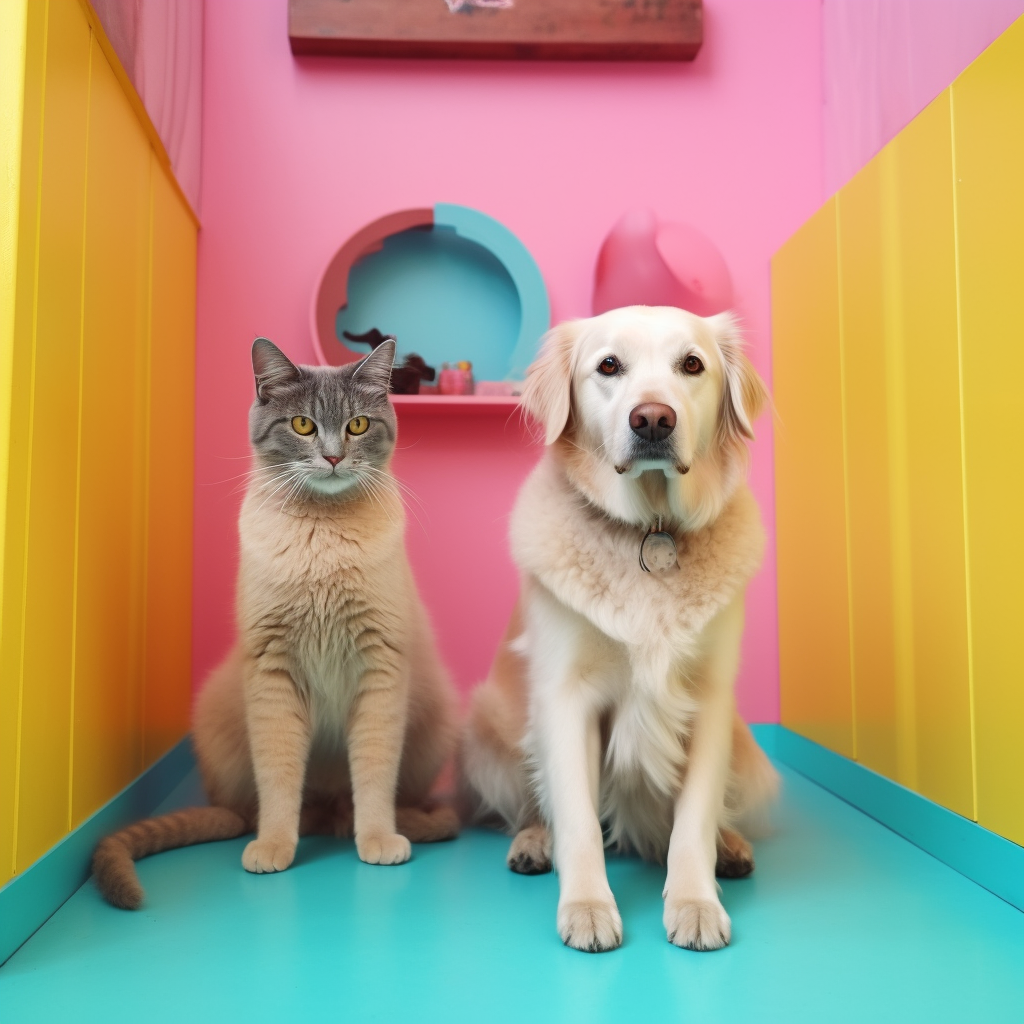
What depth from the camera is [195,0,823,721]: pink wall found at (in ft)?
9.04

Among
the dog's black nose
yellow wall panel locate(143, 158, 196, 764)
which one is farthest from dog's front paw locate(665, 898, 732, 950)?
yellow wall panel locate(143, 158, 196, 764)

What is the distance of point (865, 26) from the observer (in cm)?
257

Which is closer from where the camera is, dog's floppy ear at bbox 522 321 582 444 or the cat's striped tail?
the cat's striped tail

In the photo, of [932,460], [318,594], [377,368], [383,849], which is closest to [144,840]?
[383,849]

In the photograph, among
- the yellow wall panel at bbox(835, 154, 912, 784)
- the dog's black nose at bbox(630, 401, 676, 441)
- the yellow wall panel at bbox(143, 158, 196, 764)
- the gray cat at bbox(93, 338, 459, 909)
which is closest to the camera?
the dog's black nose at bbox(630, 401, 676, 441)

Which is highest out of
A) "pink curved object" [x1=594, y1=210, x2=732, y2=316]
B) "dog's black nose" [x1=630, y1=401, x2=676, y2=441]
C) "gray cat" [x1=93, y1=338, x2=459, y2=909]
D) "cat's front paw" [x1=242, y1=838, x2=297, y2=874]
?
"pink curved object" [x1=594, y1=210, x2=732, y2=316]

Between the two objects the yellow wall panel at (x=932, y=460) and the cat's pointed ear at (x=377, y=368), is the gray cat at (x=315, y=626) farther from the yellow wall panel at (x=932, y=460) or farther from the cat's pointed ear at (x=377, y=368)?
the yellow wall panel at (x=932, y=460)

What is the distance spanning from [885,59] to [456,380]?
4.92 feet

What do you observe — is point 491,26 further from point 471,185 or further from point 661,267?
point 661,267

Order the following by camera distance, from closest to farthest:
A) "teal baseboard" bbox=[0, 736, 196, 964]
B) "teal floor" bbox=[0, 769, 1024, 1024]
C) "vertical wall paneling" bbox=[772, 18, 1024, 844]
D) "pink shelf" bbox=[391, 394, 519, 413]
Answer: "teal floor" bbox=[0, 769, 1024, 1024]
"teal baseboard" bbox=[0, 736, 196, 964]
"vertical wall paneling" bbox=[772, 18, 1024, 844]
"pink shelf" bbox=[391, 394, 519, 413]

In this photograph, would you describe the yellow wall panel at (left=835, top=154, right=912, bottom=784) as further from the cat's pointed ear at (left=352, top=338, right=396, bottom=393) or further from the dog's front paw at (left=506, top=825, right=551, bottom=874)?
the cat's pointed ear at (left=352, top=338, right=396, bottom=393)

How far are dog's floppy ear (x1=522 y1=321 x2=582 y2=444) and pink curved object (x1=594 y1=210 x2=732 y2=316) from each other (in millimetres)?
917

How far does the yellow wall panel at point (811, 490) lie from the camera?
2.30 m

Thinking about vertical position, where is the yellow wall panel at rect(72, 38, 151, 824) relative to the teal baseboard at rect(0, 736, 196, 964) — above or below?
above
